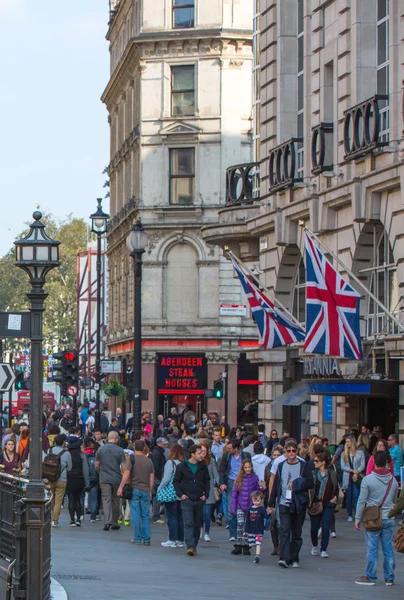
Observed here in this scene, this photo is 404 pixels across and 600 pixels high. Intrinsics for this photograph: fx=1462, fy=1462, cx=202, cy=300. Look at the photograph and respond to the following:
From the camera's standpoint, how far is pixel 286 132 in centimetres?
3419

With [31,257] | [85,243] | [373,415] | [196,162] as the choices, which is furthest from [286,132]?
[85,243]

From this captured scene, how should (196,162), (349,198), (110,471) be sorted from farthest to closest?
(196,162), (349,198), (110,471)

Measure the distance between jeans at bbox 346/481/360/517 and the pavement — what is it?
195 centimetres

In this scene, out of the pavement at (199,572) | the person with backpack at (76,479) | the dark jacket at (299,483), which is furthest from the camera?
the person with backpack at (76,479)

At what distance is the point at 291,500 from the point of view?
19.3 m

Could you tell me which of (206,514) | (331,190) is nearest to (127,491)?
(206,514)

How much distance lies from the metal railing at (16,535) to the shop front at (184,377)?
42.3m

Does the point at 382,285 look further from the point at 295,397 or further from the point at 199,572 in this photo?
the point at 199,572

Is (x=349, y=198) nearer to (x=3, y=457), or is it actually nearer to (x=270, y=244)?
(x=270, y=244)

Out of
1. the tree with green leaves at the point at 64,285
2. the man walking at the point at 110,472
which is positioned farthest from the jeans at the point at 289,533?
the tree with green leaves at the point at 64,285

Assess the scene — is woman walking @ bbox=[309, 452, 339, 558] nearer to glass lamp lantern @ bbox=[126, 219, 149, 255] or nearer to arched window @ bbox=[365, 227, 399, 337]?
arched window @ bbox=[365, 227, 399, 337]

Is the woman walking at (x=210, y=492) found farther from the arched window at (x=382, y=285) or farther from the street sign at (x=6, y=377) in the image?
the street sign at (x=6, y=377)

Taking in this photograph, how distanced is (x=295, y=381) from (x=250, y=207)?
4.46 m

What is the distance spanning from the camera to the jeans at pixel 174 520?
2220cm
